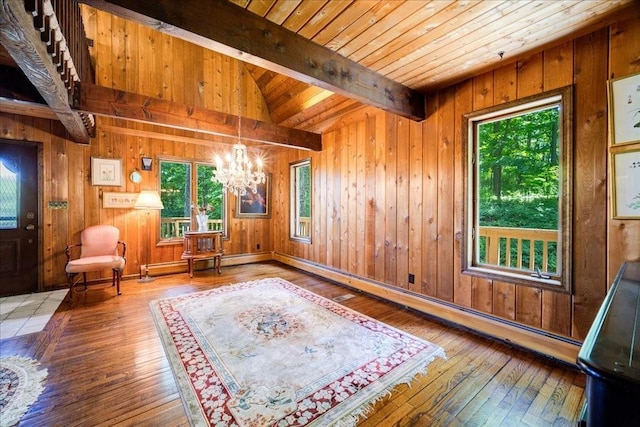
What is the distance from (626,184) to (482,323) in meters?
1.65

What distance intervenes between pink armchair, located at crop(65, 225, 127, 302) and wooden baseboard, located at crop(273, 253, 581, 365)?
352 centimetres

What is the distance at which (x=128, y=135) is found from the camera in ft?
15.1

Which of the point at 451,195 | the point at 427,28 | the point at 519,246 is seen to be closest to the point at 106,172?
Answer: the point at 427,28

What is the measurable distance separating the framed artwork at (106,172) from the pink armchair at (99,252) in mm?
769

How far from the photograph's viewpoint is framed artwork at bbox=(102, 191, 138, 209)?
14.5 feet

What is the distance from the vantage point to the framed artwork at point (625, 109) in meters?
1.85

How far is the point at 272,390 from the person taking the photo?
179 centimetres

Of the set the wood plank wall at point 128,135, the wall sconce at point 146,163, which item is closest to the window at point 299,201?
the wood plank wall at point 128,135

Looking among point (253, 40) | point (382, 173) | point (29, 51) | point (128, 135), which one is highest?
point (128, 135)

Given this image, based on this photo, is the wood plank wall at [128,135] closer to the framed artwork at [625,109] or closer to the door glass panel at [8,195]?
the door glass panel at [8,195]

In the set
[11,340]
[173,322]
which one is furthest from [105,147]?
[173,322]

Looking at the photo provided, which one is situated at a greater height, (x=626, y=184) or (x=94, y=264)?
(x=626, y=184)

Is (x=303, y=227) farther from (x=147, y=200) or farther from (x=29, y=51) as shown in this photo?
(x=29, y=51)

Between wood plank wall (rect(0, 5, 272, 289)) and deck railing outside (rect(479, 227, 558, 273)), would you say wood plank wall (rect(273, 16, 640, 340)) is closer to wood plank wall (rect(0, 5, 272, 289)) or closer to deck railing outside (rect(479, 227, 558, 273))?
deck railing outside (rect(479, 227, 558, 273))
